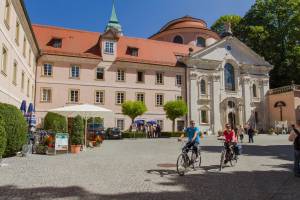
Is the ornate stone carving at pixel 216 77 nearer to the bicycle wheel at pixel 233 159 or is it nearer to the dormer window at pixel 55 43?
the dormer window at pixel 55 43

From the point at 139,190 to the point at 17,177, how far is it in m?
4.09

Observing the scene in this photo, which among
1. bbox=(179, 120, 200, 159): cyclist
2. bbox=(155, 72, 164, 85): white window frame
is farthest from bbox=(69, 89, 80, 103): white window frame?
bbox=(179, 120, 200, 159): cyclist

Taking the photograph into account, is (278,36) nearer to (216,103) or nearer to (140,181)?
(216,103)

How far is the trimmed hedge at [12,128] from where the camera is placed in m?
13.7

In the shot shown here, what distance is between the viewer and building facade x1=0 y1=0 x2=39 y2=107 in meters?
17.5

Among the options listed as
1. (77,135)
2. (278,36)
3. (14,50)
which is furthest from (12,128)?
(278,36)

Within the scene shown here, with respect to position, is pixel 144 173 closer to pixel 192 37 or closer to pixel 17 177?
pixel 17 177

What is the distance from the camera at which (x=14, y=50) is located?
20469mm

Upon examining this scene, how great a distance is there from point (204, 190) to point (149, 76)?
31.4 meters

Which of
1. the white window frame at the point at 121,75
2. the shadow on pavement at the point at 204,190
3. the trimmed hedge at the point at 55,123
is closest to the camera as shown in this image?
the shadow on pavement at the point at 204,190

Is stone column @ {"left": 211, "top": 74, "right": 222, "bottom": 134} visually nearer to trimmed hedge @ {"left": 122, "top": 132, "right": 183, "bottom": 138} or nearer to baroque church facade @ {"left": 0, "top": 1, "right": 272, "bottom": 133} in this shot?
baroque church facade @ {"left": 0, "top": 1, "right": 272, "bottom": 133}

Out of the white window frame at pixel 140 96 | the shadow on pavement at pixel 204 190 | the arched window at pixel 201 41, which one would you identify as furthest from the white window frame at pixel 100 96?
the shadow on pavement at pixel 204 190

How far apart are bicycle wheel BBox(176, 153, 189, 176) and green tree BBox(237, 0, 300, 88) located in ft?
135

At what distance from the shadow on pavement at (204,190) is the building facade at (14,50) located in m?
11.4
